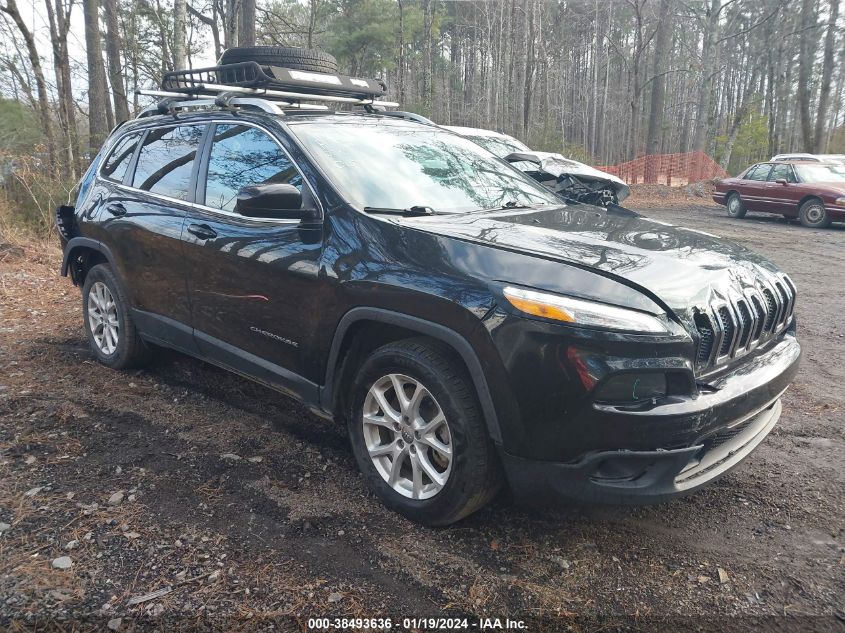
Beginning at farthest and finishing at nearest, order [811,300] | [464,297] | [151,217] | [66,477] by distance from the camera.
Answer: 1. [811,300]
2. [151,217]
3. [66,477]
4. [464,297]

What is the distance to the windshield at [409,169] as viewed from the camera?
3.46 m

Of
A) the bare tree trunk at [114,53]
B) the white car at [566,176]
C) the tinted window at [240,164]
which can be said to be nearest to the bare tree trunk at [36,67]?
the bare tree trunk at [114,53]

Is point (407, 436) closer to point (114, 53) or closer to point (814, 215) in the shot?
point (814, 215)

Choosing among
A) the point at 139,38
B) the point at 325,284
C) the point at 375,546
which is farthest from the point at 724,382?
the point at 139,38

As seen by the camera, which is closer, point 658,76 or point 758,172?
point 758,172

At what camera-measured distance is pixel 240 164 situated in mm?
3891

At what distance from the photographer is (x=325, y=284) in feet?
10.6

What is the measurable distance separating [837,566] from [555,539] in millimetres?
1171

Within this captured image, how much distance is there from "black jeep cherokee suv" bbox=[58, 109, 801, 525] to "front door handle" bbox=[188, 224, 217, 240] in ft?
0.07

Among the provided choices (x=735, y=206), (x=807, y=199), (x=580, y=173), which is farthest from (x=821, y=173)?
(x=580, y=173)

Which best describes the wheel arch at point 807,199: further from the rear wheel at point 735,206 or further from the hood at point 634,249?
the hood at point 634,249

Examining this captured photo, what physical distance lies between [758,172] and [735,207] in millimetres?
1042

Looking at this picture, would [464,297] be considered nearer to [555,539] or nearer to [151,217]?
[555,539]

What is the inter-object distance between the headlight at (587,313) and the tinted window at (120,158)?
359 centimetres
